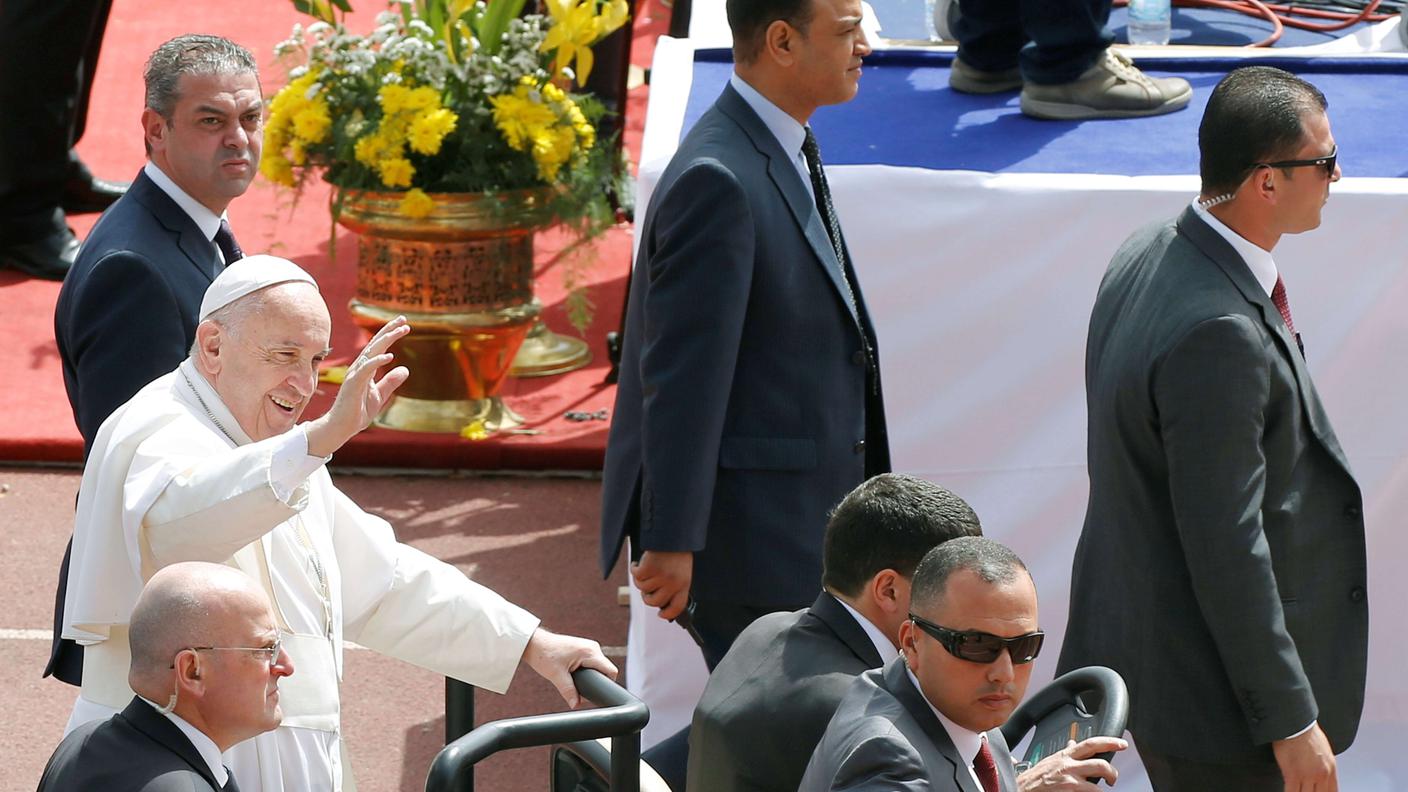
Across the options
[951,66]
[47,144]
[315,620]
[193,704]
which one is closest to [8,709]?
[315,620]

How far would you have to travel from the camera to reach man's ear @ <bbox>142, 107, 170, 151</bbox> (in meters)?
3.24

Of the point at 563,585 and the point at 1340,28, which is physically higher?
the point at 1340,28

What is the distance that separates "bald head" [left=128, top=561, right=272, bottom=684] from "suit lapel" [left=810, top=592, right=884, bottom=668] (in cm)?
83

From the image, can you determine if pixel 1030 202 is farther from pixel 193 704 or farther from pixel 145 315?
pixel 193 704

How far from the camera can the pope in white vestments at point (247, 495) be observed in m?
2.44

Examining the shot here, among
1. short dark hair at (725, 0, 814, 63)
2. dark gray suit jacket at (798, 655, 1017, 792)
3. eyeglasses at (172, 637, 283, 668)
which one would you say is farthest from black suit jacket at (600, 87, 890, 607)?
eyeglasses at (172, 637, 283, 668)

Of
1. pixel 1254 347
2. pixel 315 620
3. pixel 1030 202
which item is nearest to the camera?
pixel 315 620

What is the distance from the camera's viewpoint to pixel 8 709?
15.6 feet

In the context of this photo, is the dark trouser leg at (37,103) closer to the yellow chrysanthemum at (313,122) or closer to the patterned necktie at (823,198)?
the yellow chrysanthemum at (313,122)

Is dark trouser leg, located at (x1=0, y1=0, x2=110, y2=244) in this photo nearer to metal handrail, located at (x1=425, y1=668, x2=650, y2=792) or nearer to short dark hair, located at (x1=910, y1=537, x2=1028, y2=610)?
metal handrail, located at (x1=425, y1=668, x2=650, y2=792)

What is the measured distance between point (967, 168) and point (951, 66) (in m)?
1.23

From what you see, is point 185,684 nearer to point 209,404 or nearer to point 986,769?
point 209,404

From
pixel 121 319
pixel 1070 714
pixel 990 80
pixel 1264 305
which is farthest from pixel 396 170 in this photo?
pixel 1070 714

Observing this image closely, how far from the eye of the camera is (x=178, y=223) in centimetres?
319
